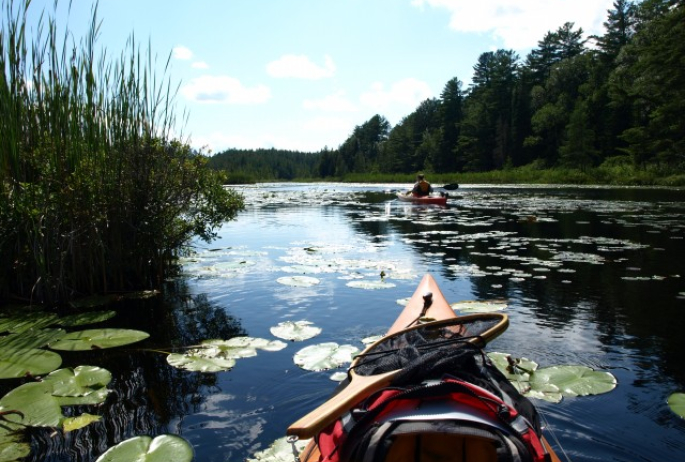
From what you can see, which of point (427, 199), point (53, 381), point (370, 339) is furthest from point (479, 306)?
point (427, 199)

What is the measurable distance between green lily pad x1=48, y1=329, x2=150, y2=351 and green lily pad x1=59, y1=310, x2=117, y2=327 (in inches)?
15.4

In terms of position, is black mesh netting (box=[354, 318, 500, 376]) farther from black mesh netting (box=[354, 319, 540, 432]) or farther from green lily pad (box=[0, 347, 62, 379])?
green lily pad (box=[0, 347, 62, 379])

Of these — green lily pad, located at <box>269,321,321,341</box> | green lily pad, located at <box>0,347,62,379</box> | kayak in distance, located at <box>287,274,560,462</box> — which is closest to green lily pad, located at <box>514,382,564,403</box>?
kayak in distance, located at <box>287,274,560,462</box>

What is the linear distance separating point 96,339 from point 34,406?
135cm

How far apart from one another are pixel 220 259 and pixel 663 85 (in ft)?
92.2

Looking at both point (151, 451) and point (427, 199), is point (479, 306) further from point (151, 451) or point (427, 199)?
point (427, 199)

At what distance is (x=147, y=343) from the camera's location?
4.64 metres

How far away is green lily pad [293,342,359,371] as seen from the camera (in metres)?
3.93

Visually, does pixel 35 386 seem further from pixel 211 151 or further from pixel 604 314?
pixel 604 314

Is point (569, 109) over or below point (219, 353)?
over

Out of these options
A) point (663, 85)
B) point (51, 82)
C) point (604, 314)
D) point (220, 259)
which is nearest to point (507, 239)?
point (604, 314)

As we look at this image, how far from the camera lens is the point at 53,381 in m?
3.42

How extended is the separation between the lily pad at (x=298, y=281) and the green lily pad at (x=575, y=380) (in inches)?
151

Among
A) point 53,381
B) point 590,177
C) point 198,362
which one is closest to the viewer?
point 53,381
